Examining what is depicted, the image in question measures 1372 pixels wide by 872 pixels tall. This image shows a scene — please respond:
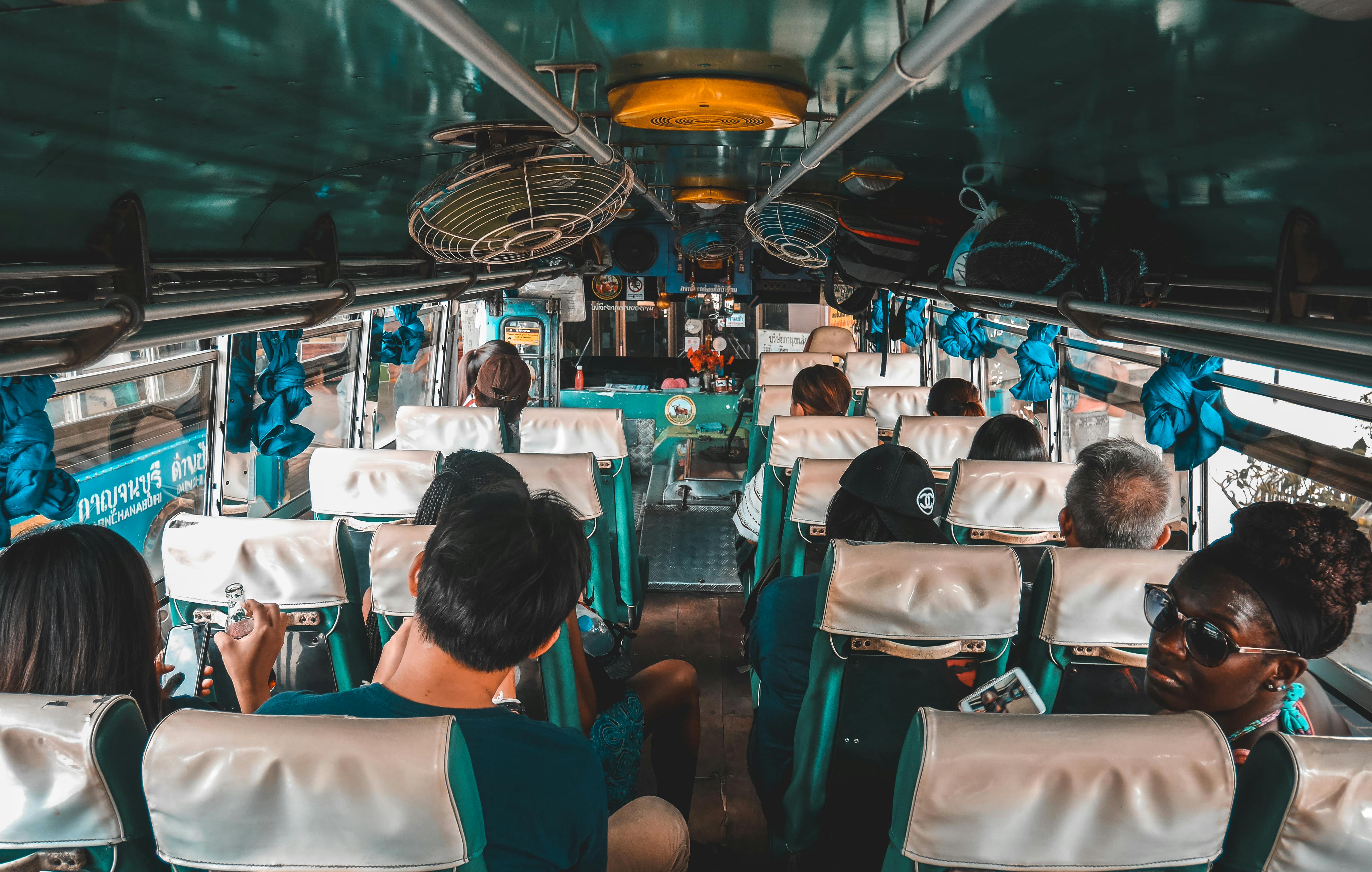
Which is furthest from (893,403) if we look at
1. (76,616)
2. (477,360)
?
(76,616)

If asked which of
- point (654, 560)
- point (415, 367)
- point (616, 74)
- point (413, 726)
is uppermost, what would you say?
point (616, 74)

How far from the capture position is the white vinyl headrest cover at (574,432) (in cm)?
468

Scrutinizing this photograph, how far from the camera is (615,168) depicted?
8.64 feet

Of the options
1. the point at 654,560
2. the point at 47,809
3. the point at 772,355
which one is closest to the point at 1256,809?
the point at 47,809

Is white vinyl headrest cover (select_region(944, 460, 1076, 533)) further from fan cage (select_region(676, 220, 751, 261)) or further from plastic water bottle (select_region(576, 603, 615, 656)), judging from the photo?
fan cage (select_region(676, 220, 751, 261))

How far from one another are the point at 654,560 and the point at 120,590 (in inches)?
180

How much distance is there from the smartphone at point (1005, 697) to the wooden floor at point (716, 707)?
69.5 inches

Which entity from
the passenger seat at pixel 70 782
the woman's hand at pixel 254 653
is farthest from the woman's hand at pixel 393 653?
the passenger seat at pixel 70 782

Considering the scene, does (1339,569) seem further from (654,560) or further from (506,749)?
(654,560)

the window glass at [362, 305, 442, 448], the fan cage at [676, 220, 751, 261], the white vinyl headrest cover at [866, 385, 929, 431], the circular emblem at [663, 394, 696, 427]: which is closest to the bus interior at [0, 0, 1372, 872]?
the window glass at [362, 305, 442, 448]

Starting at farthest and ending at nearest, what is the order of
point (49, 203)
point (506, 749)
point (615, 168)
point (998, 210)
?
1. point (998, 210)
2. point (615, 168)
3. point (49, 203)
4. point (506, 749)

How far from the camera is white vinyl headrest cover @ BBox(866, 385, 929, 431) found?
700 centimetres

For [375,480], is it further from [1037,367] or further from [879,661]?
[1037,367]

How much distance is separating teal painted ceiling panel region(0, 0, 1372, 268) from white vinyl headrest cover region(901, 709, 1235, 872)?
1.26 m
